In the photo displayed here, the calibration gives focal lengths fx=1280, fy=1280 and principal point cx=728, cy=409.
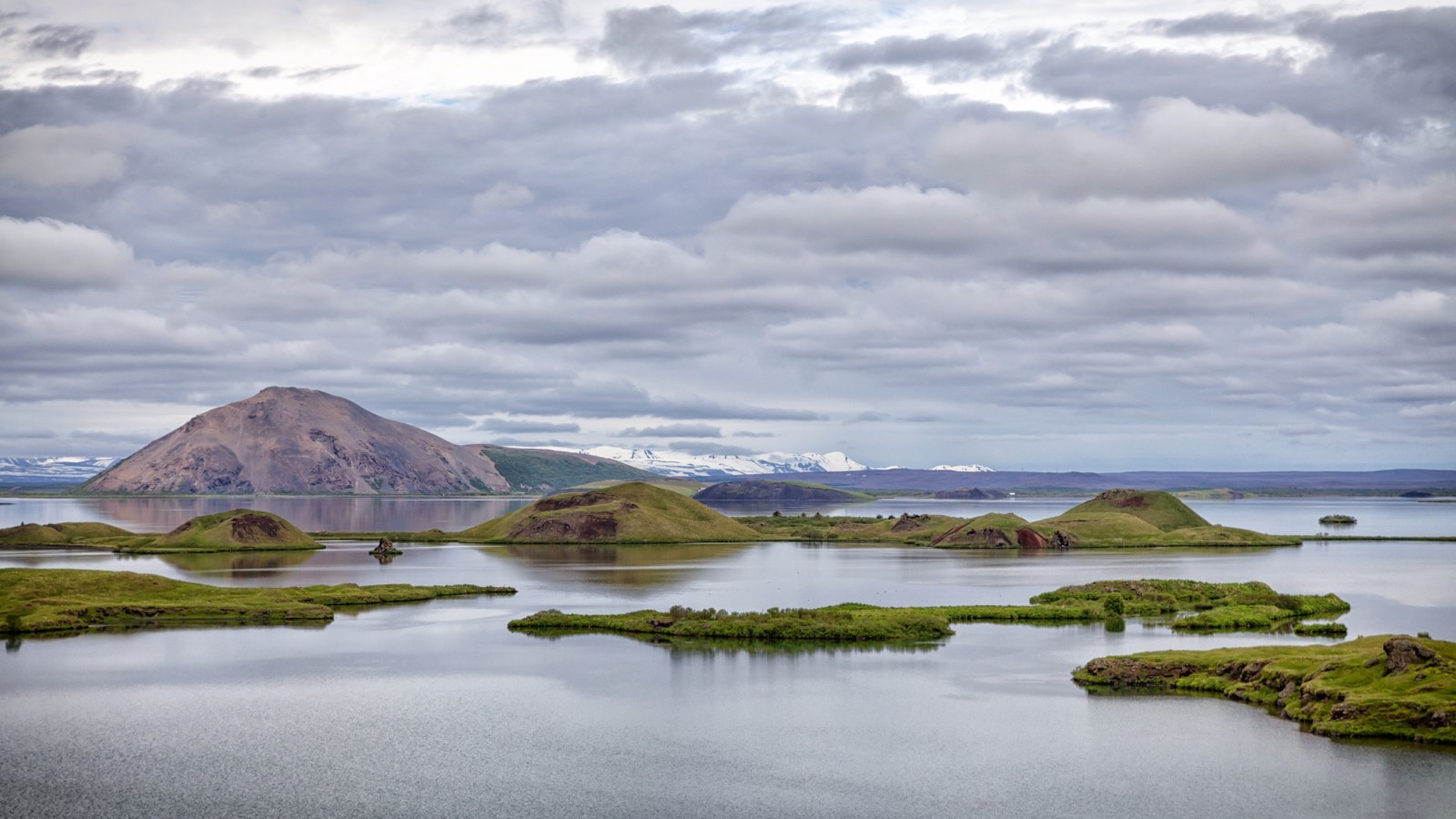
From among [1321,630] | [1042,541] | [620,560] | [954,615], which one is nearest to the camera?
[1321,630]

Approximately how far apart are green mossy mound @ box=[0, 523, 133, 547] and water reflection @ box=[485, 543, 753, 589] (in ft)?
174

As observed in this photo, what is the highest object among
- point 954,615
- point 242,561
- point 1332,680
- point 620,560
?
point 242,561

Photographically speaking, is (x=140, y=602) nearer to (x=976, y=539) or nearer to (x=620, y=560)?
(x=620, y=560)

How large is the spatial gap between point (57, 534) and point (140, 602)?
90.6 metres

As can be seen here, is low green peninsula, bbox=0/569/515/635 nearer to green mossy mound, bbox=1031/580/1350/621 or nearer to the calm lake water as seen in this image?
the calm lake water

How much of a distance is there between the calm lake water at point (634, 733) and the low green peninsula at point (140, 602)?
171 inches

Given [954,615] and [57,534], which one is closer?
[954,615]

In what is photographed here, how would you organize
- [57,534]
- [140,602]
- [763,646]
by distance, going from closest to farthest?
1. [763,646]
2. [140,602]
3. [57,534]

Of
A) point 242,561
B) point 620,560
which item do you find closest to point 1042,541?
point 620,560

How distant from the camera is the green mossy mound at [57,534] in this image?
16475cm

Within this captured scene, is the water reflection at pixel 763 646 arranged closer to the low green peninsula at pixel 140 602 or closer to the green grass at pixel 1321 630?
the green grass at pixel 1321 630

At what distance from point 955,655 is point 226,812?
44637mm

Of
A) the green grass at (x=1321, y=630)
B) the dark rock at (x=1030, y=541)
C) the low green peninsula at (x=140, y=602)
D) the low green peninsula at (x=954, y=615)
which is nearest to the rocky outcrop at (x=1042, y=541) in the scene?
the dark rock at (x=1030, y=541)

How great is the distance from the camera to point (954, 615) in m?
91.1
